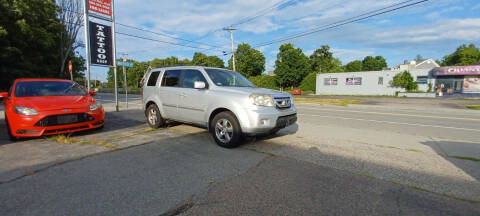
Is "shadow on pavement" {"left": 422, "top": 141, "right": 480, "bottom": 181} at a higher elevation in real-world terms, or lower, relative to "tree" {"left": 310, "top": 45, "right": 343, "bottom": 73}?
lower

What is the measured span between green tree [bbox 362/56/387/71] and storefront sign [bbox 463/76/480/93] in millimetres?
58939

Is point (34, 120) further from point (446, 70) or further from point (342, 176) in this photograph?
point (446, 70)

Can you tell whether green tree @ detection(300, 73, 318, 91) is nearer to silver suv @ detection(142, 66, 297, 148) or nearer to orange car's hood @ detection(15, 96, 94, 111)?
silver suv @ detection(142, 66, 297, 148)

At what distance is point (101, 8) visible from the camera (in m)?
10.4

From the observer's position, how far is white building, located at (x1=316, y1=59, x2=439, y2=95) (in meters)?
32.2

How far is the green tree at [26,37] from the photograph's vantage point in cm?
1716

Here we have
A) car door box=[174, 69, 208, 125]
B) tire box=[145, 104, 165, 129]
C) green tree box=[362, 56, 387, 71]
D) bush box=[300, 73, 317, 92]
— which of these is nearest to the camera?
car door box=[174, 69, 208, 125]

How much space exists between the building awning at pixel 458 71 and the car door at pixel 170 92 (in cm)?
3791

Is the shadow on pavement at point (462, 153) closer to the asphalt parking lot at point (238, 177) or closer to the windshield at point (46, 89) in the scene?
the asphalt parking lot at point (238, 177)

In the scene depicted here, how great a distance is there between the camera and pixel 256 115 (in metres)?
4.18

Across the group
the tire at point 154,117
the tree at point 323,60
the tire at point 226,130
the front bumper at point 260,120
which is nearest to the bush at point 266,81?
the tree at point 323,60

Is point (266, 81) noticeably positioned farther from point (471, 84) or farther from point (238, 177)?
point (238, 177)

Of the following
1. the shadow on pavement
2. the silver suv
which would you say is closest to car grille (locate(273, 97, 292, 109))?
the silver suv

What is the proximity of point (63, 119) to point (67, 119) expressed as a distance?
73mm
